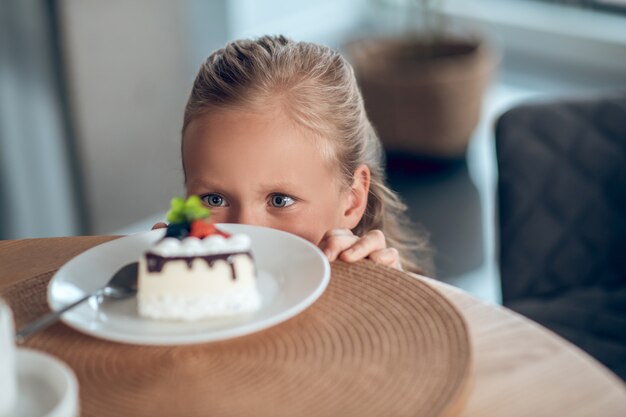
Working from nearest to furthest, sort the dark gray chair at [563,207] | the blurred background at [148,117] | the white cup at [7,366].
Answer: the white cup at [7,366] → the dark gray chair at [563,207] → the blurred background at [148,117]

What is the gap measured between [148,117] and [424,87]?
3.43 ft

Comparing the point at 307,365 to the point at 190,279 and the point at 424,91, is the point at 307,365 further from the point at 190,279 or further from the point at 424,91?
the point at 424,91

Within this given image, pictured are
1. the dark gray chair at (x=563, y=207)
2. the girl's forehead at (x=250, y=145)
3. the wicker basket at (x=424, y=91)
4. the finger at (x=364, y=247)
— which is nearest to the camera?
the finger at (x=364, y=247)

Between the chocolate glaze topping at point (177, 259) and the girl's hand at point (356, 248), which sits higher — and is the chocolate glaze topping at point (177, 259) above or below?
above

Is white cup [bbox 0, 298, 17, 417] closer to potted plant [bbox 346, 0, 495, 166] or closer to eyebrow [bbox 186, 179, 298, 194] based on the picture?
eyebrow [bbox 186, 179, 298, 194]

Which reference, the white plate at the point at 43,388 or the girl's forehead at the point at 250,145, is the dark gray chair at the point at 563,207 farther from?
the white plate at the point at 43,388

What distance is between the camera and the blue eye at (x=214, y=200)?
1400 millimetres

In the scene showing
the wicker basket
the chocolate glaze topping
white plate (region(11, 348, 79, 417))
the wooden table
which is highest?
the chocolate glaze topping

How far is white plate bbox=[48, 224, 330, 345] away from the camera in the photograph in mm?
909

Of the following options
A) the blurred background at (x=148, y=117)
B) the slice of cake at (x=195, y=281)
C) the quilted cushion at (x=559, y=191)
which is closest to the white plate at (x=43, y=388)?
the slice of cake at (x=195, y=281)

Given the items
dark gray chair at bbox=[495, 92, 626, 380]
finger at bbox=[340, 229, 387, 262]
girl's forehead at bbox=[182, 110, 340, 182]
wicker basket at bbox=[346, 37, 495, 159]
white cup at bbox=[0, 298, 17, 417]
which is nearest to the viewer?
white cup at bbox=[0, 298, 17, 417]

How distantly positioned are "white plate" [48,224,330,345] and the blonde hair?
1.18 ft

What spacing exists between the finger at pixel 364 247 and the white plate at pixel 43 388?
16.7 inches

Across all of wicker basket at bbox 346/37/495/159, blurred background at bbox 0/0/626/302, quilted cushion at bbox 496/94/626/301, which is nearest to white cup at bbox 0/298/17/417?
quilted cushion at bbox 496/94/626/301
